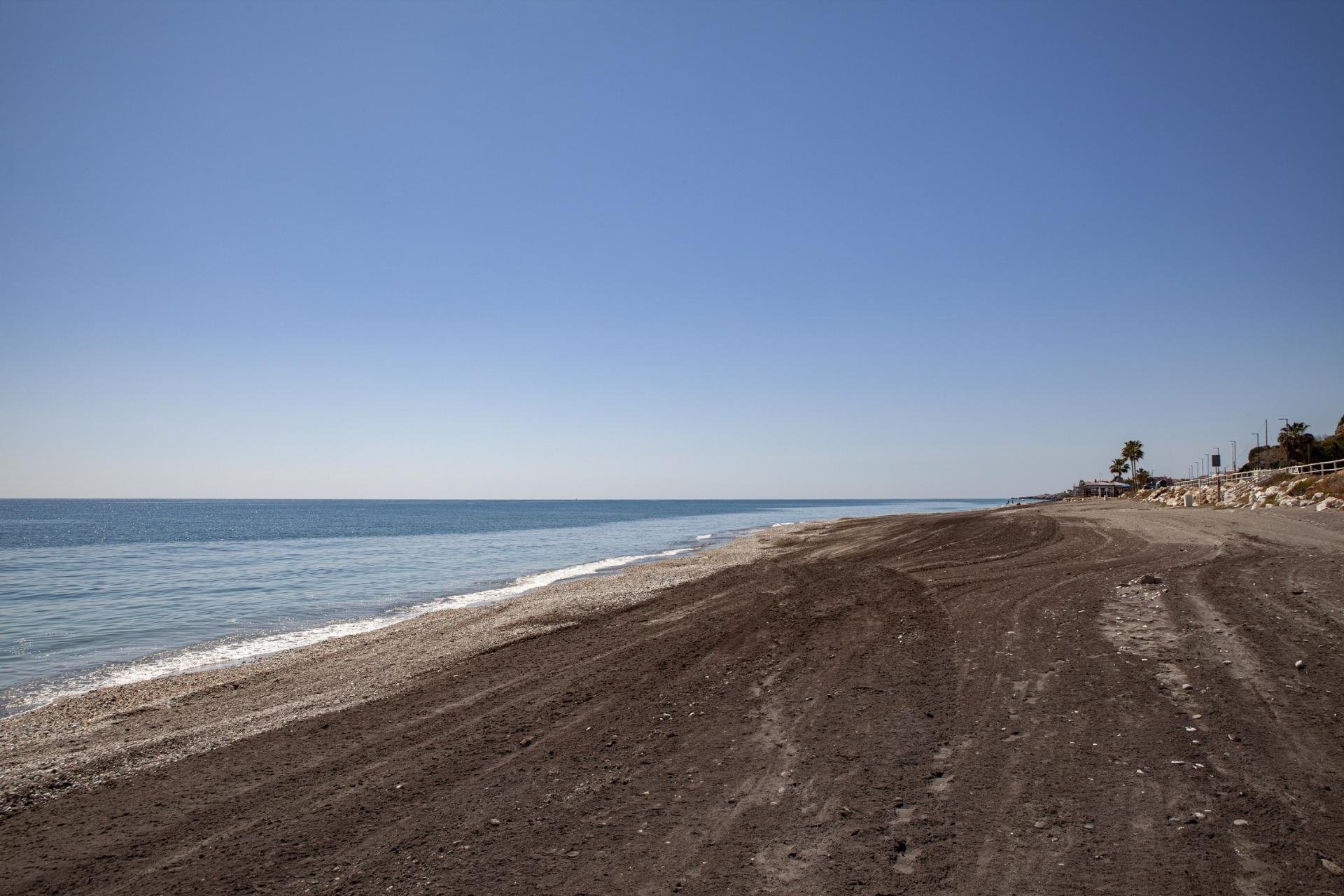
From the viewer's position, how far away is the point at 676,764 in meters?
6.80

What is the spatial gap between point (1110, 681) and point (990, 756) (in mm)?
3291

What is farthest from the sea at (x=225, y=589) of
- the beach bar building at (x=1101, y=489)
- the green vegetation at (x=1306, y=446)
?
the beach bar building at (x=1101, y=489)

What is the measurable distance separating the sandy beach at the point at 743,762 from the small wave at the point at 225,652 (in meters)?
1.42

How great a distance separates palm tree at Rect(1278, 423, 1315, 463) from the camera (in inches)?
3002

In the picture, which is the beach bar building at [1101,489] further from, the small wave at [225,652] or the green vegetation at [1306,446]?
the small wave at [225,652]

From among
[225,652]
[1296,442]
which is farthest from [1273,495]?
[225,652]

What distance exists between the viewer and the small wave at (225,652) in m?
13.0

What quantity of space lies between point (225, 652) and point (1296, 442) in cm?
10283

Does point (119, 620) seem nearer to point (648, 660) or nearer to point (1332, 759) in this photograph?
point (648, 660)

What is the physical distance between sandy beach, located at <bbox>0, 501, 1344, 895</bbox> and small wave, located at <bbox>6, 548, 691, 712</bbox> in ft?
4.65

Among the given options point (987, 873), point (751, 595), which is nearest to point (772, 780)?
point (987, 873)

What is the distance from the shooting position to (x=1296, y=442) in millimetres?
76750

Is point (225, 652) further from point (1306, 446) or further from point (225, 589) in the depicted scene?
point (1306, 446)

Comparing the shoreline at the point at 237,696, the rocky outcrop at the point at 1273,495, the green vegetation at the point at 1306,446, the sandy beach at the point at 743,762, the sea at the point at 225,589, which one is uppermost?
the green vegetation at the point at 1306,446
